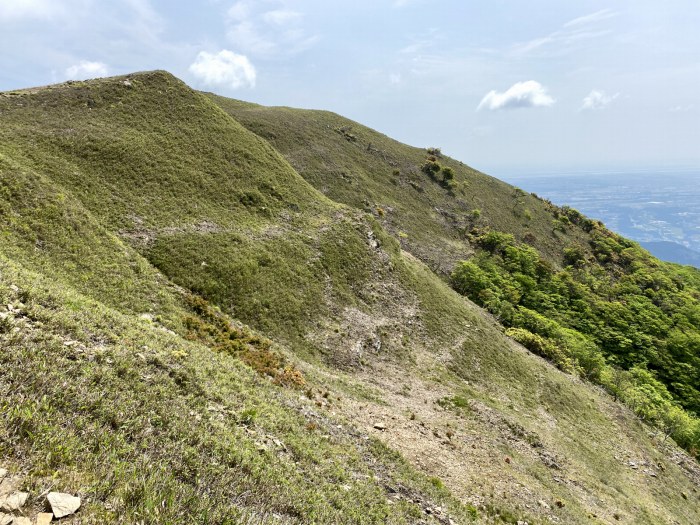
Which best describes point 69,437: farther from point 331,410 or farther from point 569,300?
point 569,300

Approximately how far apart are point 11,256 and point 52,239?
3262 millimetres

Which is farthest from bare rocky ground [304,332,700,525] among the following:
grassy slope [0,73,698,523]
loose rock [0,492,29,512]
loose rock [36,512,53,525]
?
loose rock [0,492,29,512]

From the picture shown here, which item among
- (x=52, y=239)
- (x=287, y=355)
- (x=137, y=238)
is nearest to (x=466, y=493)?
(x=287, y=355)

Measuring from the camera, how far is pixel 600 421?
35.7 metres

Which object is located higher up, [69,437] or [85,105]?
[85,105]

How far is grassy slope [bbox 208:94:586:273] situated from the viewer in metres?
67.6

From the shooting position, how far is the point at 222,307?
25.4 m

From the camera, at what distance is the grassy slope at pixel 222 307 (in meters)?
8.09

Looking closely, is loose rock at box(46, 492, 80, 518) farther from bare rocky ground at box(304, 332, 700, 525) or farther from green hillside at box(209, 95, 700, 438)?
green hillside at box(209, 95, 700, 438)

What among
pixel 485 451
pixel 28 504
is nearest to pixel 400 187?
pixel 485 451

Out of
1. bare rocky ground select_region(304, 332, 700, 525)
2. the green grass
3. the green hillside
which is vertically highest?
the green hillside

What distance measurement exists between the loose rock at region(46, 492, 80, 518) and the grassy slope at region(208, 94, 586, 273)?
191ft

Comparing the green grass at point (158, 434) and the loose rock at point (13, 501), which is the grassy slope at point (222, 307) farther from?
the loose rock at point (13, 501)

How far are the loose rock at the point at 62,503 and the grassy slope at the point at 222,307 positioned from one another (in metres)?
0.31
